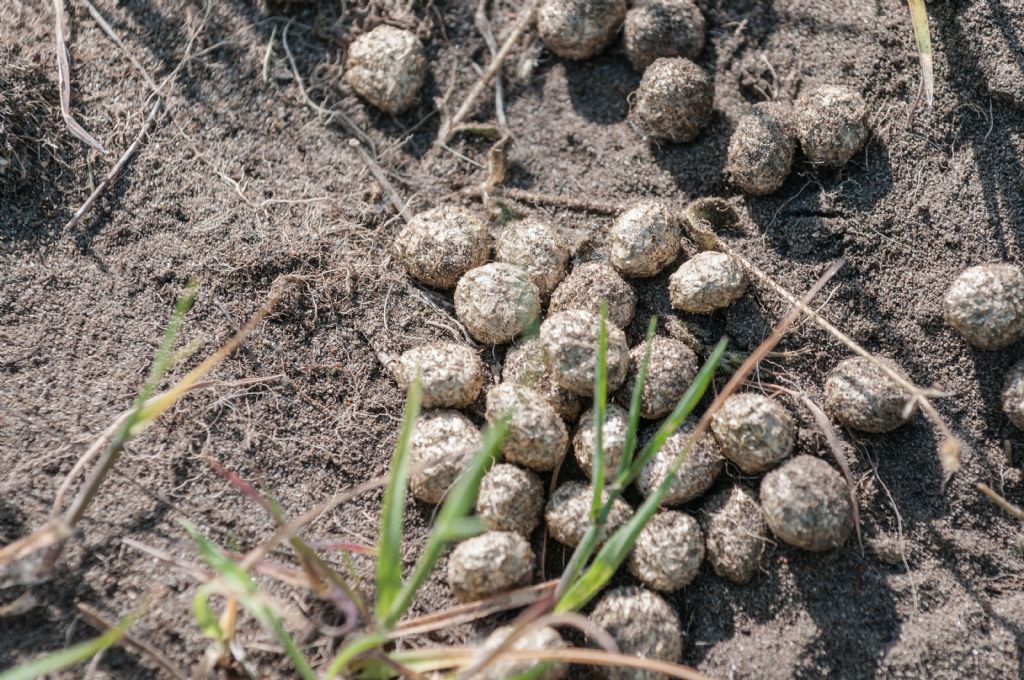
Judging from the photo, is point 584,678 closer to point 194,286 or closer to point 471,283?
point 471,283

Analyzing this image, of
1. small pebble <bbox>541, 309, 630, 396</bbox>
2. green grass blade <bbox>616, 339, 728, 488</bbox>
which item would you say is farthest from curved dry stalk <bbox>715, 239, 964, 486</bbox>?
small pebble <bbox>541, 309, 630, 396</bbox>

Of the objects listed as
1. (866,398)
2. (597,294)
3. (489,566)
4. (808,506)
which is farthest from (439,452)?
(866,398)

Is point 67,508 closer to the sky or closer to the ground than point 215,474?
closer to the sky

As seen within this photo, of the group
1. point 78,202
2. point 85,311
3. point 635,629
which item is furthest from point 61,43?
point 635,629

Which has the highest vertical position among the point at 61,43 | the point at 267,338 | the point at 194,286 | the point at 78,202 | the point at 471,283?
the point at 61,43

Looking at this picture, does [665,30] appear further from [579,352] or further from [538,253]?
[579,352]

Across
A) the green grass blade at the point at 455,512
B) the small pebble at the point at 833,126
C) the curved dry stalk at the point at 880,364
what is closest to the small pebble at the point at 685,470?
the curved dry stalk at the point at 880,364

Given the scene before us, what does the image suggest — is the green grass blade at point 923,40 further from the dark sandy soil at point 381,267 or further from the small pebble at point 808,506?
the small pebble at point 808,506
